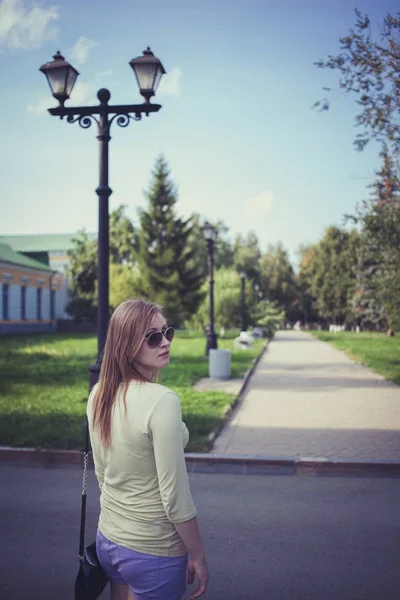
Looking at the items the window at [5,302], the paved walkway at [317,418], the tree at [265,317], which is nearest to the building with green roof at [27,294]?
the window at [5,302]

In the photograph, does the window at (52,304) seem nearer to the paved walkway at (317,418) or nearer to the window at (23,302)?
the window at (23,302)

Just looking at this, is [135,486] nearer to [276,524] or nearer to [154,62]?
[276,524]

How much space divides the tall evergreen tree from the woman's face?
142ft

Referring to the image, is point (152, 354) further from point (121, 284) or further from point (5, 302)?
point (121, 284)

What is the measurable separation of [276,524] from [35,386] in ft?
31.9

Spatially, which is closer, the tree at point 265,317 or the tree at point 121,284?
the tree at point 265,317

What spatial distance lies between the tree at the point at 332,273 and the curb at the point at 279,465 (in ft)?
194

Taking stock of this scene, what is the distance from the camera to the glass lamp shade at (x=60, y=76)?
7.42 m

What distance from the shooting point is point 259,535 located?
4379mm

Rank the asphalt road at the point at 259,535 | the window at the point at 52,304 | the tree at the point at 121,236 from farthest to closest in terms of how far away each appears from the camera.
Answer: the tree at the point at 121,236
the window at the point at 52,304
the asphalt road at the point at 259,535

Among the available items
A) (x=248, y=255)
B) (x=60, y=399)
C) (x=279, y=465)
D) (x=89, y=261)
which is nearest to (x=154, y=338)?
(x=279, y=465)

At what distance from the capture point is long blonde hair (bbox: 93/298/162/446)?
1.93 metres

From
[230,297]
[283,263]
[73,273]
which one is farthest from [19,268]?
[283,263]

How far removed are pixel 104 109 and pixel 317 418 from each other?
20.9 ft
